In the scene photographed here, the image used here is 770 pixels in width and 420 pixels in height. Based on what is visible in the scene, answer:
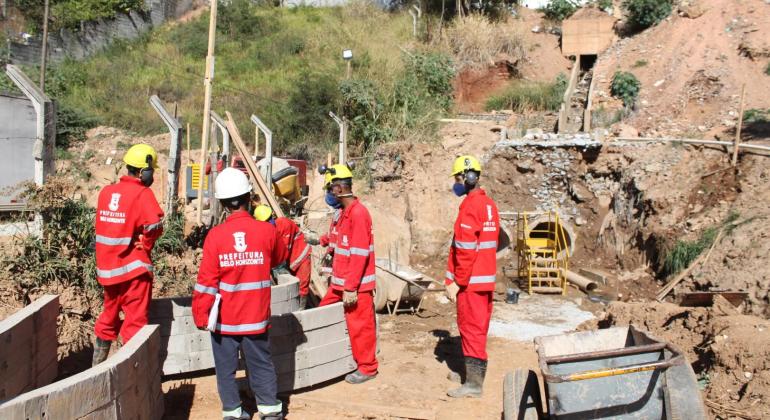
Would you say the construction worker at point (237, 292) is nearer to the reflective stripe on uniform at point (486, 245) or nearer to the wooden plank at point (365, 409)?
the wooden plank at point (365, 409)

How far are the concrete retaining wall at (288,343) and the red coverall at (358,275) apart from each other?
0.40ft

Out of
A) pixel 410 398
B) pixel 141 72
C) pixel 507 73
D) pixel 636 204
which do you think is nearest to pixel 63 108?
pixel 141 72

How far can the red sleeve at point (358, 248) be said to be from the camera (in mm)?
5172

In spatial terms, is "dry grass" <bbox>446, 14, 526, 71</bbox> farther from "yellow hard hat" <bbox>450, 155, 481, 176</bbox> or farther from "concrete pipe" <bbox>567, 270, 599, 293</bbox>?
"yellow hard hat" <bbox>450, 155, 481, 176</bbox>

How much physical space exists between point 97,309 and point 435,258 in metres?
7.60

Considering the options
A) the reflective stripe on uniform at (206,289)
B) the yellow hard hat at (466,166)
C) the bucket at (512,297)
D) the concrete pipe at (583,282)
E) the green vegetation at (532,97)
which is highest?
the green vegetation at (532,97)

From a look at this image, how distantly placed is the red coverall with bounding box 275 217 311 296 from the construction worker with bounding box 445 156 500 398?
2029 mm

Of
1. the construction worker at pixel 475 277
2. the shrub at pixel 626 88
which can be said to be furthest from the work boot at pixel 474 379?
the shrub at pixel 626 88

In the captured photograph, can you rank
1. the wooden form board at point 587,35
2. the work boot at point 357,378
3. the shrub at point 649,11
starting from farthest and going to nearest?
the wooden form board at point 587,35, the shrub at point 649,11, the work boot at point 357,378

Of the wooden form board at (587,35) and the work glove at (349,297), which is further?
the wooden form board at (587,35)

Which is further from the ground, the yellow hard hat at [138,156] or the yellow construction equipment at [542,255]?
the yellow hard hat at [138,156]

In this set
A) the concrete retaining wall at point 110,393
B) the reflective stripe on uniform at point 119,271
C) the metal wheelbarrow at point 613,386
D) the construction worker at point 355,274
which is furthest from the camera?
the construction worker at point 355,274

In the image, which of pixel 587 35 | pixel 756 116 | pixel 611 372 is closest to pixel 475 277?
pixel 611 372

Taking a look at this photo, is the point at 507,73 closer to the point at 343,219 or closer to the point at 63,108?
the point at 63,108
